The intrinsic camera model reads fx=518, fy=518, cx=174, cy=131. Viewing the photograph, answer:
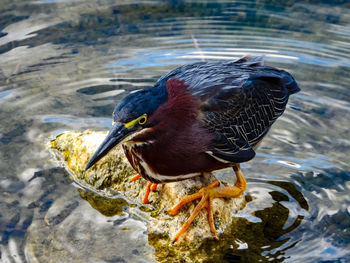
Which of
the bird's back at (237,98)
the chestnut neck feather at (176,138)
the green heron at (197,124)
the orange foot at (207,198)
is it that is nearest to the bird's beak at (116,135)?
the green heron at (197,124)

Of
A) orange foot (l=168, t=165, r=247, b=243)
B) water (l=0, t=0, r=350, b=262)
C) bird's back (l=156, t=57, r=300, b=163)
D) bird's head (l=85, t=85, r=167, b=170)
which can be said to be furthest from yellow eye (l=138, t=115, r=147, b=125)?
water (l=0, t=0, r=350, b=262)

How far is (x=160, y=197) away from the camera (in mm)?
4812

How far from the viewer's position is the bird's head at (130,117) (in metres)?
3.86

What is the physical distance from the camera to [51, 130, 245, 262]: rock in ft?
14.3

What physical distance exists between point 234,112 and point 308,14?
14.0 feet

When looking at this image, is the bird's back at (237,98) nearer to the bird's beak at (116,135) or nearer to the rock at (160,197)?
the rock at (160,197)

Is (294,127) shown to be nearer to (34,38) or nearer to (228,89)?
(228,89)

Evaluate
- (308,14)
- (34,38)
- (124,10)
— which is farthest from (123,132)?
(308,14)

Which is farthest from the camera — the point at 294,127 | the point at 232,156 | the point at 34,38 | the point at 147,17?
the point at 147,17

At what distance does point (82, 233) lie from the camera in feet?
14.9

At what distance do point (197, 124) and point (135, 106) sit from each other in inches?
26.6

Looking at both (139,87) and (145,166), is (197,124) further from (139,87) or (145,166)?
(139,87)

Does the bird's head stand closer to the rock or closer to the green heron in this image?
the green heron

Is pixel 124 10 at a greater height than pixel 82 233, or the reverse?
pixel 124 10
